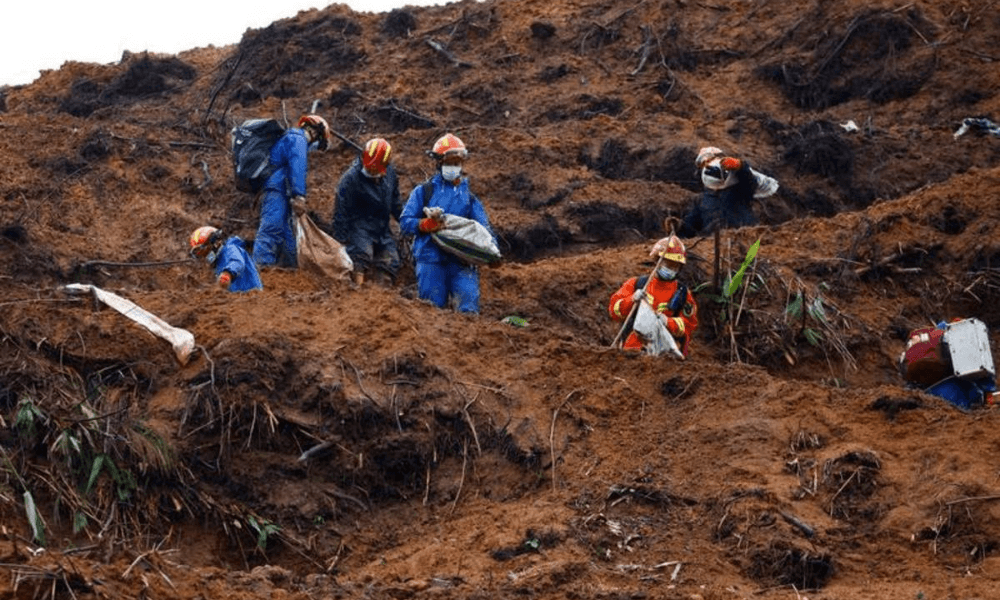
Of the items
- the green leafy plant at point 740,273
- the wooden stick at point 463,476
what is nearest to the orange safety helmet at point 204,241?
the wooden stick at point 463,476

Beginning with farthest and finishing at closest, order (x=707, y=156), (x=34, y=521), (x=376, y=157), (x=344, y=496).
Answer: (x=707, y=156) → (x=376, y=157) → (x=344, y=496) → (x=34, y=521)

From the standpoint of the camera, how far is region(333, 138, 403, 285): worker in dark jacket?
13438 mm

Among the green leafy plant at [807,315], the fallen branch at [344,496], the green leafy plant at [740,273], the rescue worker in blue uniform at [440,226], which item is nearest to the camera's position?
the fallen branch at [344,496]

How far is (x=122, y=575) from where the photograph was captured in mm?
6945

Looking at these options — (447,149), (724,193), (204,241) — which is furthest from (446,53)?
(204,241)

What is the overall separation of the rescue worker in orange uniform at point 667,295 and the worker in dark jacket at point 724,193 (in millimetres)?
2498

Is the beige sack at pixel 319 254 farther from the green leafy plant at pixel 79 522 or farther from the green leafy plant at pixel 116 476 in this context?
the green leafy plant at pixel 79 522

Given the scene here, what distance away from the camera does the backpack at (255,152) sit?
1352 centimetres

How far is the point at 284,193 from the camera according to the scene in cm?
1350

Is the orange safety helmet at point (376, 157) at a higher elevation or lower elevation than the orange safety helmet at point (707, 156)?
higher

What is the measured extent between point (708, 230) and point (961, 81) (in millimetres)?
4994

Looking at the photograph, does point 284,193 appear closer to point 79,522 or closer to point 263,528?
point 263,528

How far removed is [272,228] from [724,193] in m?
4.09

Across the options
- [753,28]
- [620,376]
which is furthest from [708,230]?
[753,28]
